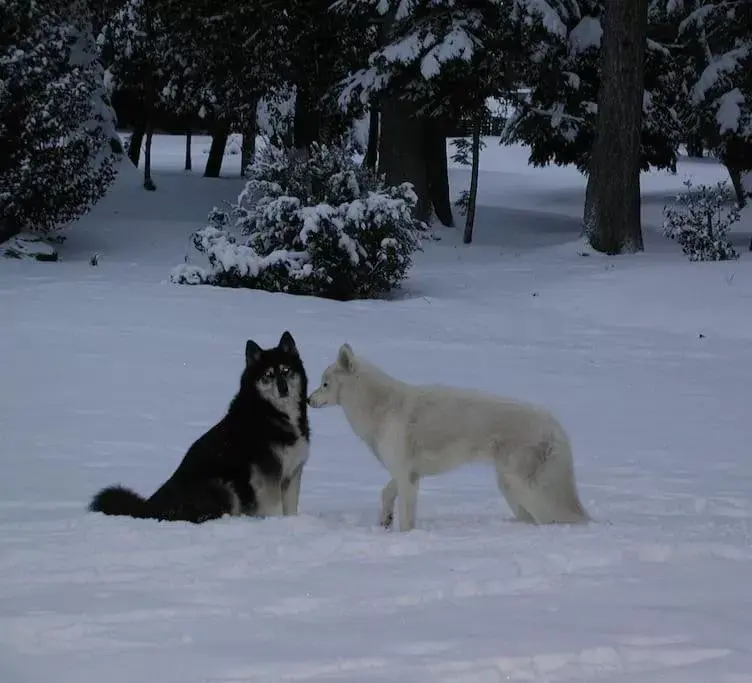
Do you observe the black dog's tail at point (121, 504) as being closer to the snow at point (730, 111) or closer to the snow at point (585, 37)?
the snow at point (585, 37)

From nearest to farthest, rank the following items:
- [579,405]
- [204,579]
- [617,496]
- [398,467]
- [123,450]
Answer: [204,579] → [398,467] → [617,496] → [123,450] → [579,405]

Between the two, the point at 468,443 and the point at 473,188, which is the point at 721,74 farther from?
the point at 468,443

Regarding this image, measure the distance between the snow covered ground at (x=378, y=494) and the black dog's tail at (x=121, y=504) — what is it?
20 cm

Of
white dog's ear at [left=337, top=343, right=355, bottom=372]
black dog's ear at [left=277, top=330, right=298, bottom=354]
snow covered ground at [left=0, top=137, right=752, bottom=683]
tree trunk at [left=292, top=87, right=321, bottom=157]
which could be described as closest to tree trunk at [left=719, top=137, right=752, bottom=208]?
snow covered ground at [left=0, top=137, right=752, bottom=683]

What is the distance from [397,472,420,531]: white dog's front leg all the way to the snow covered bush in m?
11.2

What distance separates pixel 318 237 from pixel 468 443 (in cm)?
1181

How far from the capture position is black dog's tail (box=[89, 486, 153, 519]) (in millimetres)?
6688

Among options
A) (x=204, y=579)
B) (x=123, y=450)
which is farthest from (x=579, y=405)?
(x=204, y=579)

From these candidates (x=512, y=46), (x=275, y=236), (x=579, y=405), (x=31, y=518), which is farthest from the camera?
(x=512, y=46)

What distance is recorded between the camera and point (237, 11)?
77.7 feet

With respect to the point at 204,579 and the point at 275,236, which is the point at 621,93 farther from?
the point at 204,579

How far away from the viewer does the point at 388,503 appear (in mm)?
6777

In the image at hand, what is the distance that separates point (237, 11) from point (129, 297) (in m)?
9.53

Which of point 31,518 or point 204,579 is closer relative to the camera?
point 204,579
